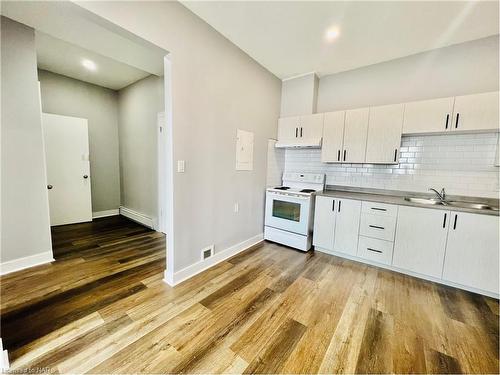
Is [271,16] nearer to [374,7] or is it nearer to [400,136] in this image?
[374,7]

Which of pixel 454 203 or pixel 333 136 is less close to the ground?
pixel 333 136

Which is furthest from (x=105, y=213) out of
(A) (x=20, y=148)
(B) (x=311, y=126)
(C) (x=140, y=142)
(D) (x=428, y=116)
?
(D) (x=428, y=116)

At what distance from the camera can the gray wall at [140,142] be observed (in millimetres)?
3699

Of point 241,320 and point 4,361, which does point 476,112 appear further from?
point 4,361

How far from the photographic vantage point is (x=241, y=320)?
1.68 meters

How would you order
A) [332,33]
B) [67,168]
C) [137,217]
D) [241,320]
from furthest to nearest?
[137,217] → [67,168] → [332,33] → [241,320]

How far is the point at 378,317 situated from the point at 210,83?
2.85 m


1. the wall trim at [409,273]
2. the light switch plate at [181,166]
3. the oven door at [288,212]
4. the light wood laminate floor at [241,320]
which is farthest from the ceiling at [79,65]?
the wall trim at [409,273]

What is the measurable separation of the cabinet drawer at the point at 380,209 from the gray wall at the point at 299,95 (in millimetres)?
1716

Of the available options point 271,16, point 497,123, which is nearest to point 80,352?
point 271,16

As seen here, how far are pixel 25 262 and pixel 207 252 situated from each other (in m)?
2.09

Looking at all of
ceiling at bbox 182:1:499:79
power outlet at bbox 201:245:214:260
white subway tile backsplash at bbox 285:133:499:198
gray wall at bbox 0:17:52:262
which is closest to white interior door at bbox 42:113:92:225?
gray wall at bbox 0:17:52:262

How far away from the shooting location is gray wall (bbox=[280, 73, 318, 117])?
332 centimetres

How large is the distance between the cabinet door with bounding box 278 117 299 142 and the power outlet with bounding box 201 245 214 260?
2.13 meters
